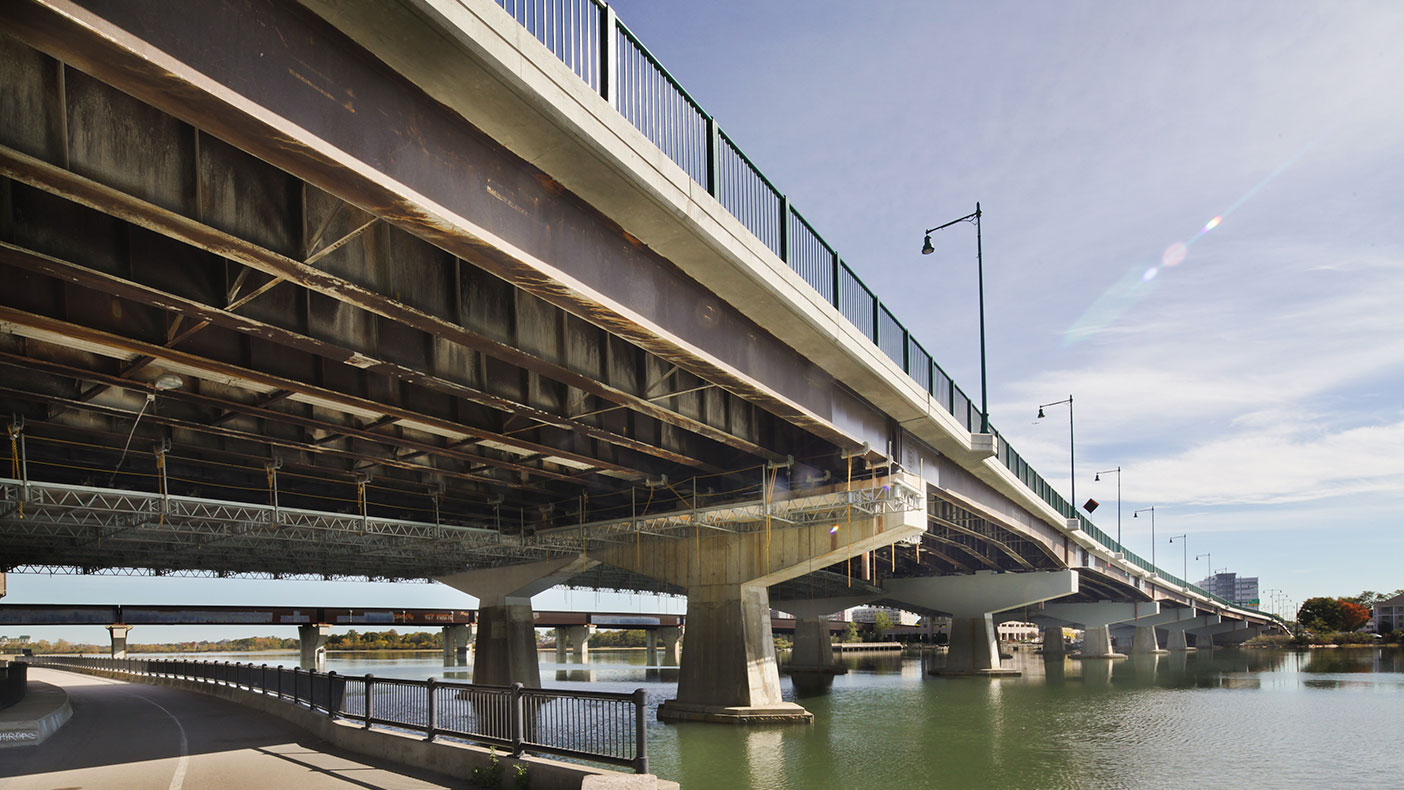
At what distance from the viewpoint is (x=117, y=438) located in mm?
23062

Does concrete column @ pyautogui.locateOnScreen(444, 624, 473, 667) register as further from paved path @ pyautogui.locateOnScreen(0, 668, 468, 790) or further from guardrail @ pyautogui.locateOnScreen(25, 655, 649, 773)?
guardrail @ pyautogui.locateOnScreen(25, 655, 649, 773)

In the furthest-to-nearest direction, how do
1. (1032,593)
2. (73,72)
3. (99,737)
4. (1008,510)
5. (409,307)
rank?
(1032,593), (1008,510), (99,737), (409,307), (73,72)

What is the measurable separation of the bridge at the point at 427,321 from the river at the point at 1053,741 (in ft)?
18.0

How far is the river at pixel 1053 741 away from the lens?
75.0ft

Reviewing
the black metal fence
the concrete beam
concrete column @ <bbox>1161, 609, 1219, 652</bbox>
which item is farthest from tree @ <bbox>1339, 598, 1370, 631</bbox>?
the black metal fence

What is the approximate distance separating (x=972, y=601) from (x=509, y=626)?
3660 centimetres

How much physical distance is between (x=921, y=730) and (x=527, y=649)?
838 inches

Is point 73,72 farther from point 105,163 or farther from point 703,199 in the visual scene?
point 703,199

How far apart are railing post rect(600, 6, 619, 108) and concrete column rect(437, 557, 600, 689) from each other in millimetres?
34371

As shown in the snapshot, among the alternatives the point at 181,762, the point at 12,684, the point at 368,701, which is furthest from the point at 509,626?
the point at 181,762

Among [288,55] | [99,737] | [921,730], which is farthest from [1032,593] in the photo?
[288,55]

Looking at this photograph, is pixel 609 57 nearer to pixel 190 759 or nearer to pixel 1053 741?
pixel 190 759

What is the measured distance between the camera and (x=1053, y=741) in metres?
30.1

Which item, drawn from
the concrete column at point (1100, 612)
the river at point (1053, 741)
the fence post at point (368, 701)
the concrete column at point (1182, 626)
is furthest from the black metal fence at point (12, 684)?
the concrete column at point (1182, 626)
